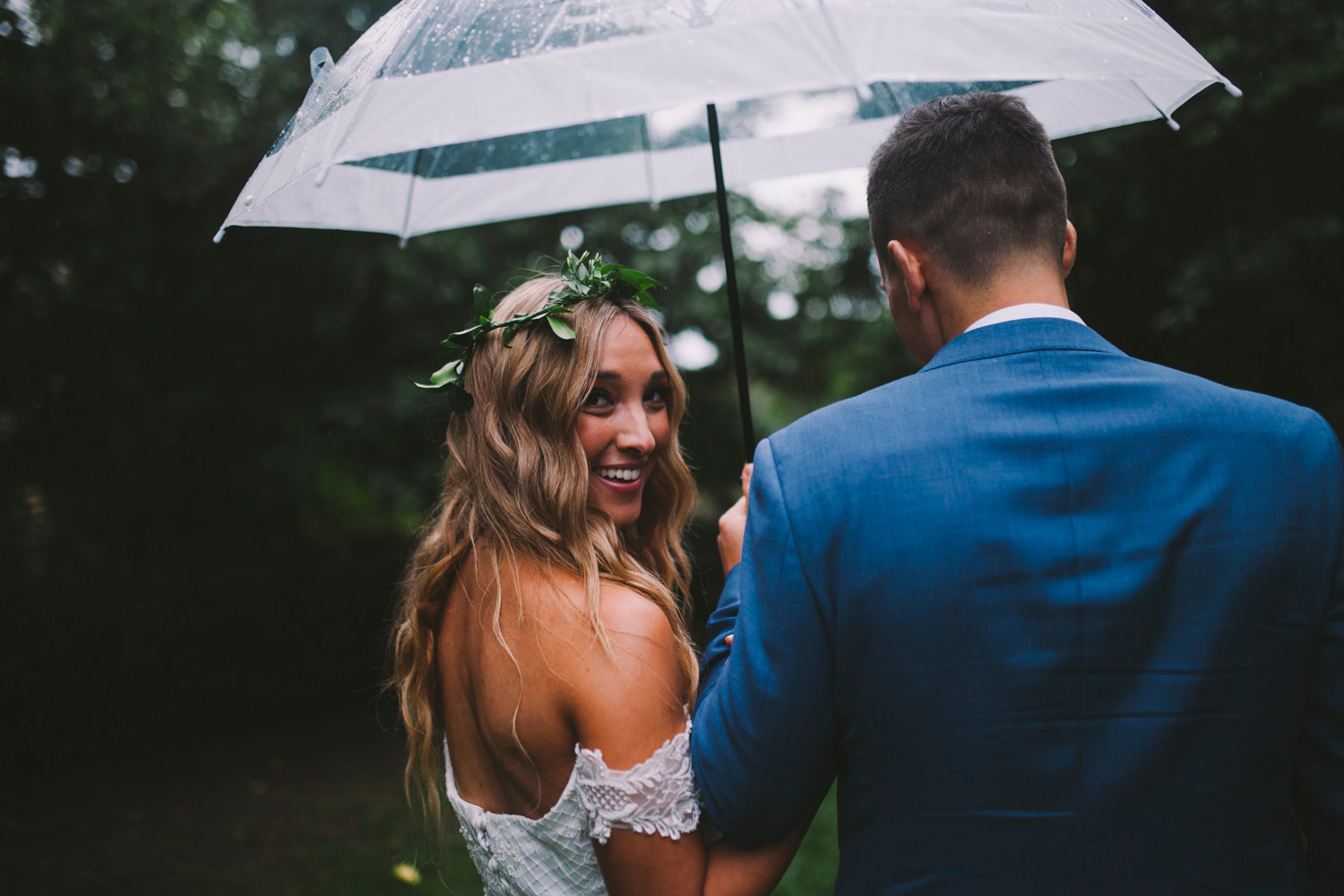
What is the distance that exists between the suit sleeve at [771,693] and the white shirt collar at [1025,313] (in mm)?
431

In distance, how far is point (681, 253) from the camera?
11469 mm

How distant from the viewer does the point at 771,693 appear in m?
1.51

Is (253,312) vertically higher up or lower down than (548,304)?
higher up

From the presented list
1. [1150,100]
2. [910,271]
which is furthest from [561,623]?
[1150,100]

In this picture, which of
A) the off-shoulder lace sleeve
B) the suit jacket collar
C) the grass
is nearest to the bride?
the off-shoulder lace sleeve

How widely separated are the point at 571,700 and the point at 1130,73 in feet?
5.48

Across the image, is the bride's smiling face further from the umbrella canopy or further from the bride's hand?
the umbrella canopy

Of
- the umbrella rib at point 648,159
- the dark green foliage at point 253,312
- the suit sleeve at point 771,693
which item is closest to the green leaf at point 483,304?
the suit sleeve at point 771,693

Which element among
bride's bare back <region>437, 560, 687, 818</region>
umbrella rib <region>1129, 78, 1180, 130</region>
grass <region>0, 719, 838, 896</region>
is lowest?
grass <region>0, 719, 838, 896</region>

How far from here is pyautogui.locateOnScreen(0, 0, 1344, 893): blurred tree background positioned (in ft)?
20.5

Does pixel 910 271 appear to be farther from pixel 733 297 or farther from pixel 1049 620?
pixel 733 297

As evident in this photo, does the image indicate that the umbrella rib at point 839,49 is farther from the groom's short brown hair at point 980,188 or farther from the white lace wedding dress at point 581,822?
the white lace wedding dress at point 581,822

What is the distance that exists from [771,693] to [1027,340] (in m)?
0.72

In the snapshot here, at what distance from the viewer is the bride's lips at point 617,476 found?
232 cm
